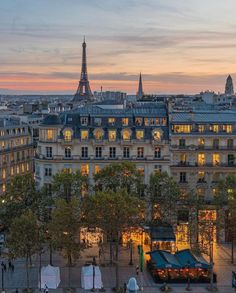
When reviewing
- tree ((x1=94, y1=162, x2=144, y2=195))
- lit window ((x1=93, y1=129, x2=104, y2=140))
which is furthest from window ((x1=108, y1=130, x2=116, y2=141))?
tree ((x1=94, y1=162, x2=144, y2=195))

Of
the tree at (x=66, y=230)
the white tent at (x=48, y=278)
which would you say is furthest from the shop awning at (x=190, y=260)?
the white tent at (x=48, y=278)

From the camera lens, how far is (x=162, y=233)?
8044 centimetres

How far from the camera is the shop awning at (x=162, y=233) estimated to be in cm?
7938

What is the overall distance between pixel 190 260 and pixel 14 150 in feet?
181

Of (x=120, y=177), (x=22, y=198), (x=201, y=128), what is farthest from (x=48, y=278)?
(x=201, y=128)

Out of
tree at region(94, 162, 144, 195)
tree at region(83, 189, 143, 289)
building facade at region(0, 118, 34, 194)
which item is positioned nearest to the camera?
tree at region(83, 189, 143, 289)

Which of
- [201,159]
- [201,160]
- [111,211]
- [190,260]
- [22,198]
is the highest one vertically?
[201,159]

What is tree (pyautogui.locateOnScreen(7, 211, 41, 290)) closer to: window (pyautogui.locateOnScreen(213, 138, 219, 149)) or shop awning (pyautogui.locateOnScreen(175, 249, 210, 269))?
shop awning (pyautogui.locateOnScreen(175, 249, 210, 269))

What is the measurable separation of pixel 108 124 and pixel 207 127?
15.8m

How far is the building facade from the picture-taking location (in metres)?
109

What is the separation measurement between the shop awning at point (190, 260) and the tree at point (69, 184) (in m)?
17.2

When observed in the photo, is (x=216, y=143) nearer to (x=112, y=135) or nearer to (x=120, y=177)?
(x=112, y=135)

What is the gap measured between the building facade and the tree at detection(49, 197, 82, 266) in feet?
140

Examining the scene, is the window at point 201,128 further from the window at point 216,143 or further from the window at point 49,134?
the window at point 49,134
